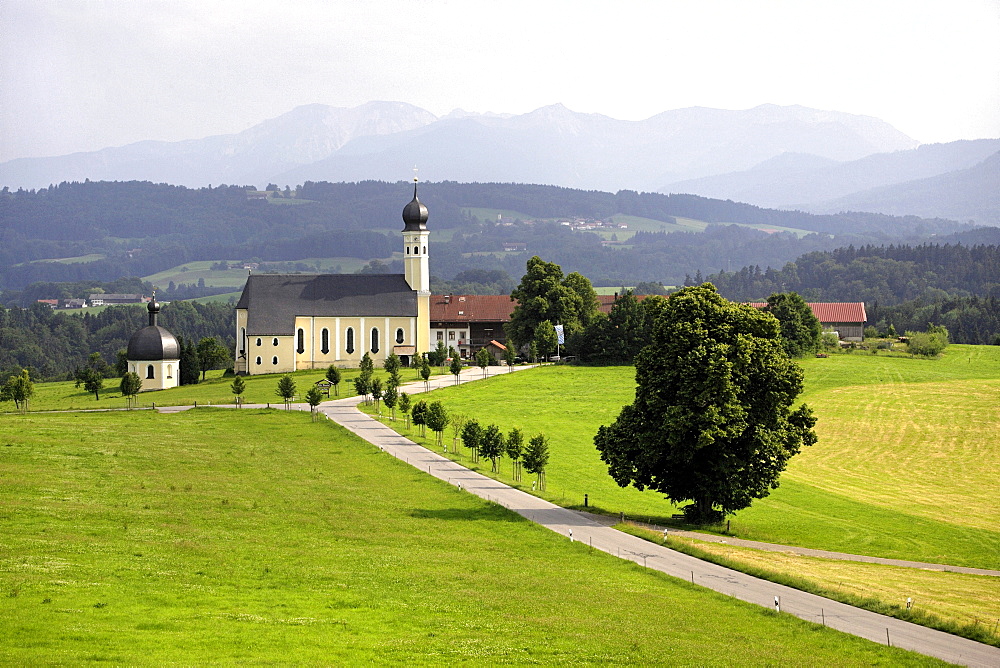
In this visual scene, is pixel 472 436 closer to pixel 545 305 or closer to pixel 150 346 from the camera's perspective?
pixel 150 346

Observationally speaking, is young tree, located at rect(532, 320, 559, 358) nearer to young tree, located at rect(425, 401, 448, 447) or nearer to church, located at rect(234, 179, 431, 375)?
church, located at rect(234, 179, 431, 375)

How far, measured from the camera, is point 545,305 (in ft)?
314

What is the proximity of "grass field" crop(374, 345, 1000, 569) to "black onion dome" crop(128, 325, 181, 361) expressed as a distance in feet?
80.1

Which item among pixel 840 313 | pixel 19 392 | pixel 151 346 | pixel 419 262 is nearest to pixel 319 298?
pixel 419 262

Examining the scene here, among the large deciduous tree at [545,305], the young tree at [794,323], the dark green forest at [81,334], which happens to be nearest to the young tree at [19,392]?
the large deciduous tree at [545,305]

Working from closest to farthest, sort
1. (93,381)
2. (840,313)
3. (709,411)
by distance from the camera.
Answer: (709,411), (93,381), (840,313)

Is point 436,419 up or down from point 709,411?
down

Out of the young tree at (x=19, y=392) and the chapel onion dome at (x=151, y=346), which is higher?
the chapel onion dome at (x=151, y=346)

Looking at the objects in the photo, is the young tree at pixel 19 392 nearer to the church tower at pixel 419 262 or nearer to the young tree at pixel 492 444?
the young tree at pixel 492 444

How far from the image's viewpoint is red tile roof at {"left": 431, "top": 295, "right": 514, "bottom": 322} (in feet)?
386

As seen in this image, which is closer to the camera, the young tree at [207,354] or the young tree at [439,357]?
the young tree at [207,354]

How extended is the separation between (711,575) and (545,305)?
224ft

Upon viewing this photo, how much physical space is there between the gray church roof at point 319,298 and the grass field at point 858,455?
719 inches

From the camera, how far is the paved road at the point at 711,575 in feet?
72.5
